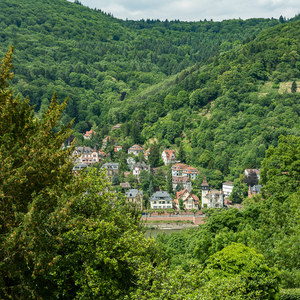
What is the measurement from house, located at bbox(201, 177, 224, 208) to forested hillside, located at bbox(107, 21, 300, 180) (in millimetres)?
6357

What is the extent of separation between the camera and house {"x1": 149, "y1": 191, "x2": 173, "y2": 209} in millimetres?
70375

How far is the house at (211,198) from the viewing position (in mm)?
70000

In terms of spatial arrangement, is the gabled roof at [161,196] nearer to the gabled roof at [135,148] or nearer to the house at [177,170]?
the house at [177,170]

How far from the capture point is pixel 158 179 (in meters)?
82.1

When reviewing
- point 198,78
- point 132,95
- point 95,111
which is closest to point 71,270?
point 198,78

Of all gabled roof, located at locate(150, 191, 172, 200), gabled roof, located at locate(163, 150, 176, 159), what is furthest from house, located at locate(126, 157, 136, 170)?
gabled roof, located at locate(150, 191, 172, 200)

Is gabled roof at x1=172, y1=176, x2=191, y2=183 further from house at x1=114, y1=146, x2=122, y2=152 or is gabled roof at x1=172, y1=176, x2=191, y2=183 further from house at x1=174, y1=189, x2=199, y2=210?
house at x1=114, y1=146, x2=122, y2=152

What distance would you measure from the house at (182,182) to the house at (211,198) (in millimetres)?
5013

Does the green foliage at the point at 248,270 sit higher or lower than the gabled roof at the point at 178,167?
lower

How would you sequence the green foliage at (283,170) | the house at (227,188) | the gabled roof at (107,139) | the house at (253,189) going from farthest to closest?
the gabled roof at (107,139), the house at (227,188), the house at (253,189), the green foliage at (283,170)

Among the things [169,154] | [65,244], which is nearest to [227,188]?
[169,154]

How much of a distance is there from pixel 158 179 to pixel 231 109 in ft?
104

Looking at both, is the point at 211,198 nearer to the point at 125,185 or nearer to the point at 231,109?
the point at 125,185

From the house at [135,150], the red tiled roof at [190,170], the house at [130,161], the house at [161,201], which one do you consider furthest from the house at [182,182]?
the house at [135,150]
